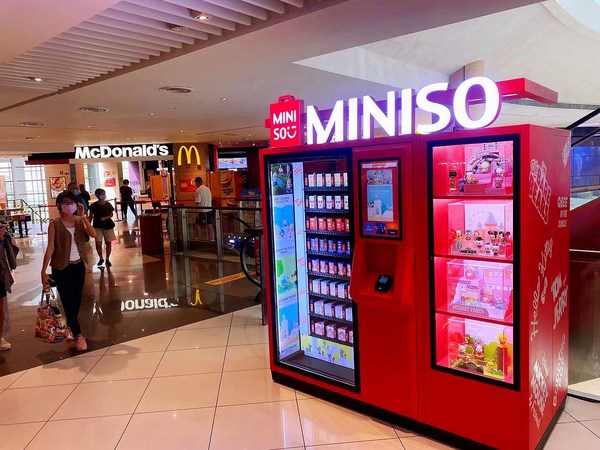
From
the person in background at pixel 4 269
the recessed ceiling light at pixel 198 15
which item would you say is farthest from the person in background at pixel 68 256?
the recessed ceiling light at pixel 198 15

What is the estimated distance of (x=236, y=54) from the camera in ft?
17.4

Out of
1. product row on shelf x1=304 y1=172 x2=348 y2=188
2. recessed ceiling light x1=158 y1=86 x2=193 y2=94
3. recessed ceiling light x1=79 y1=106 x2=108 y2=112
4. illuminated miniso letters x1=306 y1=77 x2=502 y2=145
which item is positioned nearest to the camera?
illuminated miniso letters x1=306 y1=77 x2=502 y2=145

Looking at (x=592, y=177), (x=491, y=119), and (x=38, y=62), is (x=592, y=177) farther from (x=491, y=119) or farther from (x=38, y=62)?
(x=38, y=62)

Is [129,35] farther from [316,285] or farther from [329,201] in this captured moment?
[316,285]

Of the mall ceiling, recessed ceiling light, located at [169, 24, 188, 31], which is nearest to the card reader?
the mall ceiling

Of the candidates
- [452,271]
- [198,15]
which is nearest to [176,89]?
[198,15]

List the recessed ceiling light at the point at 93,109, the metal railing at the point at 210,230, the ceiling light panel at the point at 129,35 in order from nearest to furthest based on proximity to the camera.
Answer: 1. the ceiling light panel at the point at 129,35
2. the recessed ceiling light at the point at 93,109
3. the metal railing at the point at 210,230

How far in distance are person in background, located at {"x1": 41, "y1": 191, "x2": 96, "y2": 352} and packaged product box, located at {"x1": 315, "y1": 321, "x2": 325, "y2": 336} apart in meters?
2.63

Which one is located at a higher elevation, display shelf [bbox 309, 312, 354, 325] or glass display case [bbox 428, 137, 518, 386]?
glass display case [bbox 428, 137, 518, 386]

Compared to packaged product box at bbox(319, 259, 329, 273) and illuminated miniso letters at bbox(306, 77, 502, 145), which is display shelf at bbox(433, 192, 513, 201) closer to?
illuminated miniso letters at bbox(306, 77, 502, 145)

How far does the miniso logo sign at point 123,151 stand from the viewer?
16641 mm

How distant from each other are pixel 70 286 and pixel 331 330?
2.80 meters

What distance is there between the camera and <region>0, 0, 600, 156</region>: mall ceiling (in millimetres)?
4105

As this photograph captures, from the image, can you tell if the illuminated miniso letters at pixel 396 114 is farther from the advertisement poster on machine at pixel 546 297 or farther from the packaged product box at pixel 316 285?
the packaged product box at pixel 316 285
